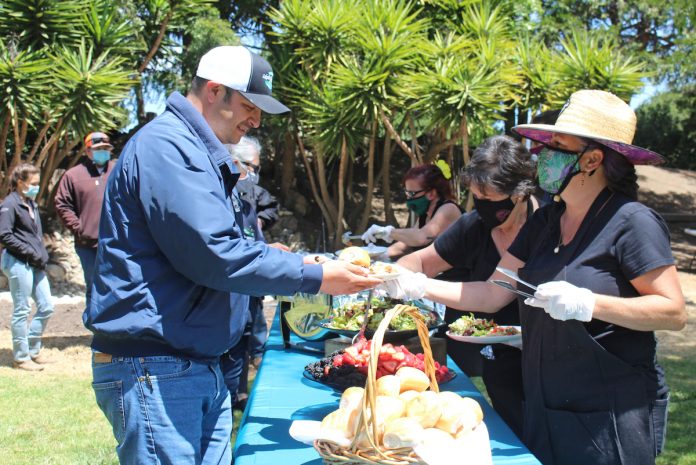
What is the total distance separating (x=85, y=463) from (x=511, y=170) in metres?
2.96

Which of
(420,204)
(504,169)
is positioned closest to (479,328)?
(504,169)

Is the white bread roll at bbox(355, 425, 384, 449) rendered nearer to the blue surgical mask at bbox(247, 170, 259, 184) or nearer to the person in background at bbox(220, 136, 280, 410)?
the person in background at bbox(220, 136, 280, 410)

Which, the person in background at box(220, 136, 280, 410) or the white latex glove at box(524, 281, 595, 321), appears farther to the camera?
the person in background at box(220, 136, 280, 410)

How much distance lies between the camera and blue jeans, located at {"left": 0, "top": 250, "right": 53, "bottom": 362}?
6128 millimetres

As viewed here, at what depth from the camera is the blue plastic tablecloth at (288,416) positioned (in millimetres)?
2199

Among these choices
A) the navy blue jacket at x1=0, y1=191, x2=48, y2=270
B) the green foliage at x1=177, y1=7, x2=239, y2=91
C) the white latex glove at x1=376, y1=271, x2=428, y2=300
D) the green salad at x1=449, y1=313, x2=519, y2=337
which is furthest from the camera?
the green foliage at x1=177, y1=7, x2=239, y2=91

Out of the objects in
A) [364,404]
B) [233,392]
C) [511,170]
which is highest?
[511,170]

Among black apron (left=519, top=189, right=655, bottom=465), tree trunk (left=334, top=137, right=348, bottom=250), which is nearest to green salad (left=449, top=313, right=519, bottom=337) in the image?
black apron (left=519, top=189, right=655, bottom=465)

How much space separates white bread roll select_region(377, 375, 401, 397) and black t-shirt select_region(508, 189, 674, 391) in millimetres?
→ 679

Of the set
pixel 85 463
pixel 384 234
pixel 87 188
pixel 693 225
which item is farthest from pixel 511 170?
pixel 693 225

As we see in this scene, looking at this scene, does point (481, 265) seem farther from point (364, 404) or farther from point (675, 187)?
point (675, 187)

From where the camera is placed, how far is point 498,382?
3109 millimetres

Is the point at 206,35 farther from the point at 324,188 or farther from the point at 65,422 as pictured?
the point at 65,422

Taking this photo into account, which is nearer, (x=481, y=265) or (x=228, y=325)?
(x=228, y=325)
